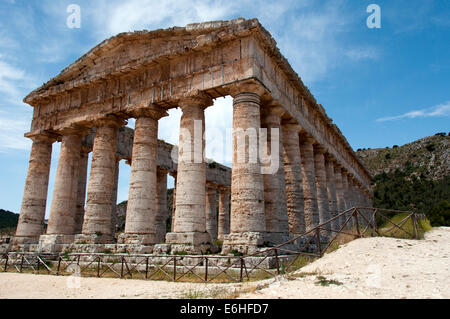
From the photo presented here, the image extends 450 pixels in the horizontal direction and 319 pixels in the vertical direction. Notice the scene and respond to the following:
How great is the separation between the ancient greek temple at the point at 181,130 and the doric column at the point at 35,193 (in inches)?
2.3

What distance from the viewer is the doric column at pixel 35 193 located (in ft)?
61.9

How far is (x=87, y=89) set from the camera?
18.9 m

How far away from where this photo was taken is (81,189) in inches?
885

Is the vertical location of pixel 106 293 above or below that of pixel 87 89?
below

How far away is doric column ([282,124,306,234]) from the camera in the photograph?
16633 mm

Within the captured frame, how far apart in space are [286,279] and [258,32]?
9.94 meters

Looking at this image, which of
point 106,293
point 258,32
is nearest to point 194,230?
point 106,293

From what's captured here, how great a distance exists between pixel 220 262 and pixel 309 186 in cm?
936

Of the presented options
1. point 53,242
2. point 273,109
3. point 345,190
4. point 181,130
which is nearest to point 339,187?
point 345,190

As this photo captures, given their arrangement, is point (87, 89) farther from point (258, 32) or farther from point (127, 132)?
point (258, 32)

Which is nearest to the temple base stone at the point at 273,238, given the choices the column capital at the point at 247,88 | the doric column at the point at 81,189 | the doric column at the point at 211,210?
the column capital at the point at 247,88

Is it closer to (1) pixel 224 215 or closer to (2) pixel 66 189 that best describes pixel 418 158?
(1) pixel 224 215

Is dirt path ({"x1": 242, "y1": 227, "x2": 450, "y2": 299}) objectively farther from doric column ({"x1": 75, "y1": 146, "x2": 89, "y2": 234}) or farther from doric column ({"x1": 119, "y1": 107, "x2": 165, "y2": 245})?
doric column ({"x1": 75, "y1": 146, "x2": 89, "y2": 234})
